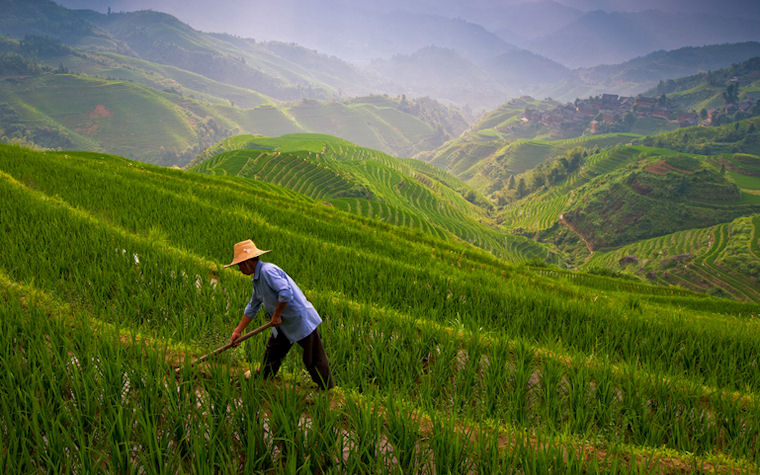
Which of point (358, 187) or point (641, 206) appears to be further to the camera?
point (641, 206)

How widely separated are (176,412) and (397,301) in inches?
188

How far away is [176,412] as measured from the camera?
2660 millimetres

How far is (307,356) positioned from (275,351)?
331 millimetres

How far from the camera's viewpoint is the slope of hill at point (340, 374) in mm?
2559

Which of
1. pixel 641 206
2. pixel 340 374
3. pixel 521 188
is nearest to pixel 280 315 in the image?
pixel 340 374

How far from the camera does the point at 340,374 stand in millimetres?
4016

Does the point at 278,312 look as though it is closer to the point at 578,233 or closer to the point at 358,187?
the point at 358,187

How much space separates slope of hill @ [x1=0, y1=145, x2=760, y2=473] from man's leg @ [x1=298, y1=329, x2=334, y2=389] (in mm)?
155

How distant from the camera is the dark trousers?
3.43 meters

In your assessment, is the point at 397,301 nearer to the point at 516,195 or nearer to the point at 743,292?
the point at 743,292

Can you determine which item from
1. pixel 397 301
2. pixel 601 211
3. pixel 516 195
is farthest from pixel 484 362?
pixel 516 195

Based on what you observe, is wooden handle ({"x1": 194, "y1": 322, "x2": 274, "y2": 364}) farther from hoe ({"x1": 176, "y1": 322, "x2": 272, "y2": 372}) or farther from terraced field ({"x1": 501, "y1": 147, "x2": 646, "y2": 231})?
terraced field ({"x1": 501, "y1": 147, "x2": 646, "y2": 231})

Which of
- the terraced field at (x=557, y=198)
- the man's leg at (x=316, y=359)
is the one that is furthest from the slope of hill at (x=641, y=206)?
the man's leg at (x=316, y=359)

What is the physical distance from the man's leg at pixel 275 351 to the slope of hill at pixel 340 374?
0.18 metres
